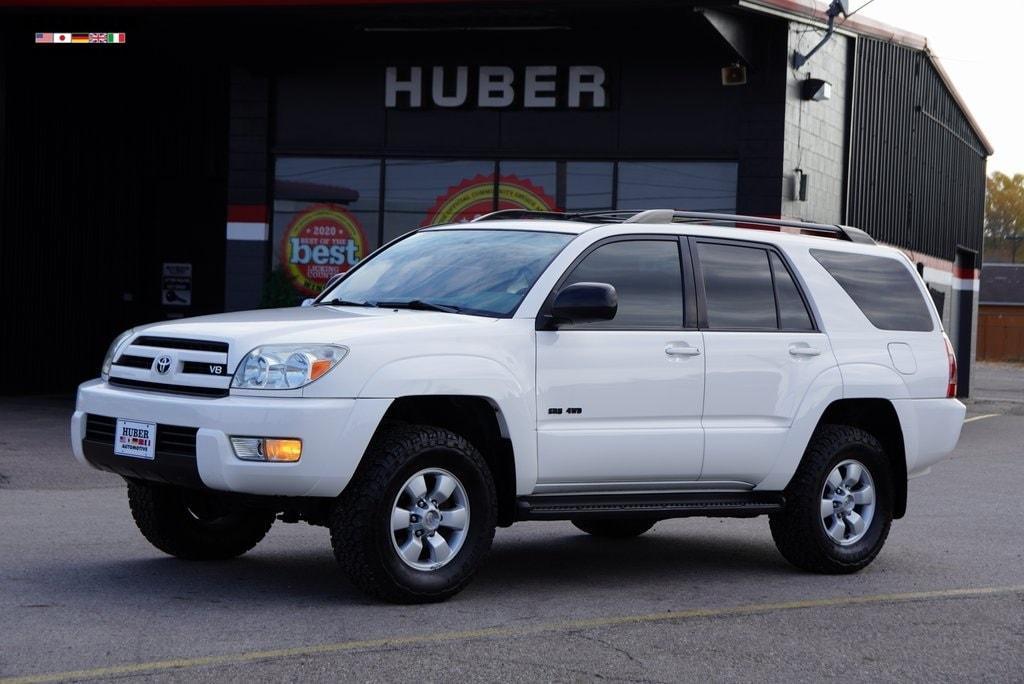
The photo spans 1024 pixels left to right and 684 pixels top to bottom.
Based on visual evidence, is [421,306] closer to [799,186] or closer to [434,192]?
[799,186]

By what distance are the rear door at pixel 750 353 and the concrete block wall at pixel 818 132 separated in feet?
36.9

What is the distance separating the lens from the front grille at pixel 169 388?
7000 millimetres

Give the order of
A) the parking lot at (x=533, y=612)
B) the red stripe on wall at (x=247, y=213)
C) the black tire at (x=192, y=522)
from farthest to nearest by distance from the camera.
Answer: the red stripe on wall at (x=247, y=213) < the black tire at (x=192, y=522) < the parking lot at (x=533, y=612)

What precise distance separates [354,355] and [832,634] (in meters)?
2.45

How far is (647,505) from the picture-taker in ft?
26.3

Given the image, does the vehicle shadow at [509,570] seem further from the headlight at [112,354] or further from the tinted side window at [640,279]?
the tinted side window at [640,279]

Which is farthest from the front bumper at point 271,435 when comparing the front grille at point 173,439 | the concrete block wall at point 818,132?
the concrete block wall at point 818,132

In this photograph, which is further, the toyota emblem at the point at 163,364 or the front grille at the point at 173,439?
the toyota emblem at the point at 163,364

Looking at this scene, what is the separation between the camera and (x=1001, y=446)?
766 inches

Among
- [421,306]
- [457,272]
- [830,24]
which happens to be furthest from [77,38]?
[421,306]

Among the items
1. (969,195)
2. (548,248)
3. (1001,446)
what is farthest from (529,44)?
(969,195)

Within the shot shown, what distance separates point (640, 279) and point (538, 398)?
102 cm

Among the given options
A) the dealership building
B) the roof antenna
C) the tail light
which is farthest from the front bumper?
the roof antenna

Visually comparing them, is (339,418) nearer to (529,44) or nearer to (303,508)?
(303,508)
